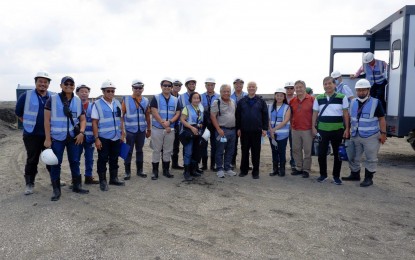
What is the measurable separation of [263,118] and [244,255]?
3.52 metres

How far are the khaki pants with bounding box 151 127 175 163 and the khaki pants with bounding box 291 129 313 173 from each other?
8.15 ft

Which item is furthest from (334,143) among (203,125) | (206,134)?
(203,125)

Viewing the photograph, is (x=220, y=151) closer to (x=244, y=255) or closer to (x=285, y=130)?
(x=285, y=130)

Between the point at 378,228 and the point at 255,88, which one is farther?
the point at 255,88

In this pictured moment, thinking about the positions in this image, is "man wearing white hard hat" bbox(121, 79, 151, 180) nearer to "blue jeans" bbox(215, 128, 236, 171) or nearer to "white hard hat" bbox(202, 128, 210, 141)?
"white hard hat" bbox(202, 128, 210, 141)

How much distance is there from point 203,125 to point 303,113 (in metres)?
2.01

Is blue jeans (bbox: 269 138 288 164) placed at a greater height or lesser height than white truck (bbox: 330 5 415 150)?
lesser

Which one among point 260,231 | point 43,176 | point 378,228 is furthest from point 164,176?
point 378,228

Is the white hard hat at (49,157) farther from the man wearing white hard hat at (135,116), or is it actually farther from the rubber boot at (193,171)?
the rubber boot at (193,171)

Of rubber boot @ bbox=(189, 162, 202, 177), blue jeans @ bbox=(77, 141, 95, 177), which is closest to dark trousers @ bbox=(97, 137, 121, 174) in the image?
blue jeans @ bbox=(77, 141, 95, 177)

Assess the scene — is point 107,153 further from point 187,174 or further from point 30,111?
point 187,174

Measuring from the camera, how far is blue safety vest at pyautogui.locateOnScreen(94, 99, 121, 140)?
566cm

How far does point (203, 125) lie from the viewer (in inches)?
271

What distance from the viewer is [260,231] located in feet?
13.1
